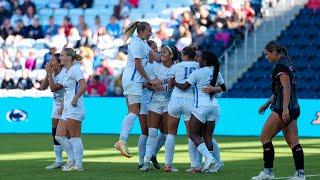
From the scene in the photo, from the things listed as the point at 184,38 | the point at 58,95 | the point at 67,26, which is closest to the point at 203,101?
the point at 58,95

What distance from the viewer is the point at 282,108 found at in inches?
603

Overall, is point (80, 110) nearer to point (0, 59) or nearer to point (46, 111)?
point (46, 111)

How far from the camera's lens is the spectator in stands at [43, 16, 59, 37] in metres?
37.4

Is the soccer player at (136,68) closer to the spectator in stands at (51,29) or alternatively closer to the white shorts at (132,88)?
the white shorts at (132,88)

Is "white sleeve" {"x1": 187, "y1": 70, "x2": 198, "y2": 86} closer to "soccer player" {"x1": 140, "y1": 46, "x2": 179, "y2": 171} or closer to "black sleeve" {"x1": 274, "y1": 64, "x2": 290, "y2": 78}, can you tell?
"soccer player" {"x1": 140, "y1": 46, "x2": 179, "y2": 171}

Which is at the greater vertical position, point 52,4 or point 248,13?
point 52,4

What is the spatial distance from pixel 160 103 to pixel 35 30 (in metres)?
20.3

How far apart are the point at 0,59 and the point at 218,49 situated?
732 centimetres

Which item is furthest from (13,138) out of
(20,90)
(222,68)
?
(222,68)

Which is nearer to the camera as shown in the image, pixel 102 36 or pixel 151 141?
pixel 151 141

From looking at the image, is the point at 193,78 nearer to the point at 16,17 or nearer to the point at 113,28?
the point at 113,28

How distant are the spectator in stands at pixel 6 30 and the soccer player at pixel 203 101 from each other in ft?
70.0

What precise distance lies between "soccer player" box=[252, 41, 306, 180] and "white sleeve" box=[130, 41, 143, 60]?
2703 mm

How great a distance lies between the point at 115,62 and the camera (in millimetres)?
34812
